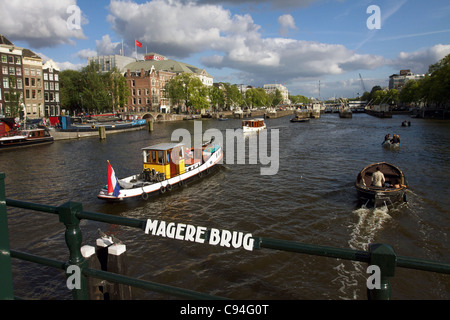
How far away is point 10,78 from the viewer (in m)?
66.2

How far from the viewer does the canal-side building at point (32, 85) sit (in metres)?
73.8

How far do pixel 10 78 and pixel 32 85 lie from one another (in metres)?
9.94

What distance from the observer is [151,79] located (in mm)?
117562

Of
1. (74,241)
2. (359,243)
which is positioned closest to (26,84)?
(359,243)

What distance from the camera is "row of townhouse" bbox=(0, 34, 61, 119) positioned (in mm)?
65562

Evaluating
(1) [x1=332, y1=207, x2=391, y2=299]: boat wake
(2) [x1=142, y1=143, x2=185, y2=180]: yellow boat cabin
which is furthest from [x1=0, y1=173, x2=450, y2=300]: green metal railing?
(2) [x1=142, y1=143, x2=185, y2=180]: yellow boat cabin

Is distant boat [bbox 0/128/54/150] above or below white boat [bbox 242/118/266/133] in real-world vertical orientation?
below

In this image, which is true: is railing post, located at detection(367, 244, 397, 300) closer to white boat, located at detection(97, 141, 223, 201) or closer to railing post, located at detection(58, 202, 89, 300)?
railing post, located at detection(58, 202, 89, 300)

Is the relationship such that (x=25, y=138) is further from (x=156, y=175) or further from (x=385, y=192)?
(x=385, y=192)

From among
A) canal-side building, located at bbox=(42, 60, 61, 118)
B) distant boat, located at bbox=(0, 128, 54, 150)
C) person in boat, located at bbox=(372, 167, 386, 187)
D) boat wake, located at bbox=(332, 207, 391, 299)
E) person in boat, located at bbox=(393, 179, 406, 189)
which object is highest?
canal-side building, located at bbox=(42, 60, 61, 118)

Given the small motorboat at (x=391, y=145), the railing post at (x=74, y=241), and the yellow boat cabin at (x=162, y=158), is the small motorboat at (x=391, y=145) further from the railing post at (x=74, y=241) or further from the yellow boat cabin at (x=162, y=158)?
A: the railing post at (x=74, y=241)

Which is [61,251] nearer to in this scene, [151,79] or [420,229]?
[420,229]
